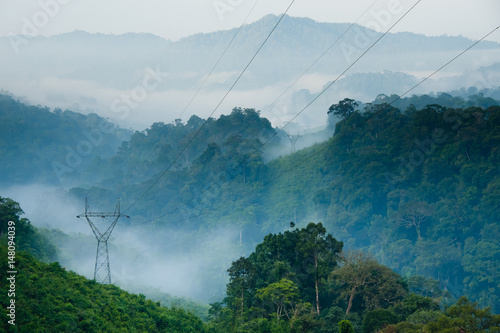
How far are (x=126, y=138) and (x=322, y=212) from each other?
106 m

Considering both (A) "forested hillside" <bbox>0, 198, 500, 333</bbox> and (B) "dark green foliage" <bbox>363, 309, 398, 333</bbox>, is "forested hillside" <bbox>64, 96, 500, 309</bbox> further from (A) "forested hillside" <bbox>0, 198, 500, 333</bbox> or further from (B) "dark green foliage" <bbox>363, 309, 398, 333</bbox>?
(B) "dark green foliage" <bbox>363, 309, 398, 333</bbox>

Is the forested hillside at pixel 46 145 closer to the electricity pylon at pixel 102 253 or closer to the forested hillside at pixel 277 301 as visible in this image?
the electricity pylon at pixel 102 253

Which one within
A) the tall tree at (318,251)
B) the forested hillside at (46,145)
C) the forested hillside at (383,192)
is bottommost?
the tall tree at (318,251)

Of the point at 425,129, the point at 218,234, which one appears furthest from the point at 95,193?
the point at 425,129

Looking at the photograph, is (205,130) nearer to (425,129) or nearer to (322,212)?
(322,212)

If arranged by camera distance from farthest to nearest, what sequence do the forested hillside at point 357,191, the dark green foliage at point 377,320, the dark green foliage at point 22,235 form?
the forested hillside at point 357,191 < the dark green foliage at point 22,235 < the dark green foliage at point 377,320

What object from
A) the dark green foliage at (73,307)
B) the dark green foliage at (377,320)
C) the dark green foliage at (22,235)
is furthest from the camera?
the dark green foliage at (22,235)

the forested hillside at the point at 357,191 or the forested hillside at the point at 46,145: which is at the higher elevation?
the forested hillside at the point at 46,145

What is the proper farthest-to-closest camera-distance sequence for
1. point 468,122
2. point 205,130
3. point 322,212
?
point 205,130, point 322,212, point 468,122

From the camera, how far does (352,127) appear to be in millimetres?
85688

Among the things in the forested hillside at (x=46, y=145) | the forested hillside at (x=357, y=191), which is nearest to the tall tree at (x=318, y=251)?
the forested hillside at (x=357, y=191)

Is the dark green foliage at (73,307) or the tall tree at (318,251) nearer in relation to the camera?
the dark green foliage at (73,307)

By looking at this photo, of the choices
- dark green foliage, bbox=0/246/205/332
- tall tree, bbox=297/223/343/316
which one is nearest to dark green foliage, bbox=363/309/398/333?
tall tree, bbox=297/223/343/316

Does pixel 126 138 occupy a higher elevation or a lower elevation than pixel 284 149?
higher
